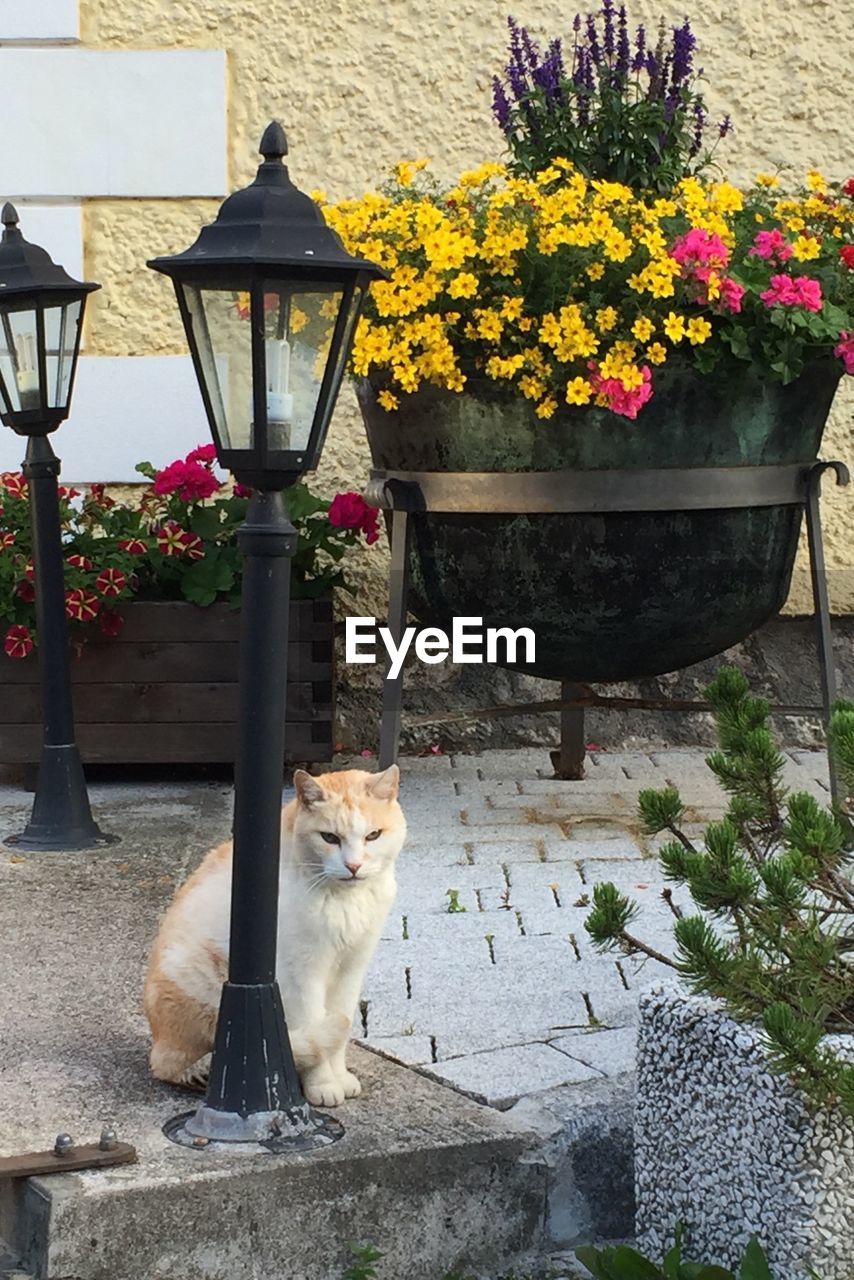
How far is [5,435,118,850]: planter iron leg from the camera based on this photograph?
4.52 m

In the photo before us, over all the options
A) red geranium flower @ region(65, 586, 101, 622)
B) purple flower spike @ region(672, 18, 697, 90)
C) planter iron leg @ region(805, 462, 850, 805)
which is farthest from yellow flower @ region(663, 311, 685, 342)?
red geranium flower @ region(65, 586, 101, 622)

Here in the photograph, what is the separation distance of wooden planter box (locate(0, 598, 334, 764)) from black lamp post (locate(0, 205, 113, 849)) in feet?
1.28

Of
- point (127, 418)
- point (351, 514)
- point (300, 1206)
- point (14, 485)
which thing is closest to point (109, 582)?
point (14, 485)

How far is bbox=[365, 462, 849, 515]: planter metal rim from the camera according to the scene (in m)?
4.25

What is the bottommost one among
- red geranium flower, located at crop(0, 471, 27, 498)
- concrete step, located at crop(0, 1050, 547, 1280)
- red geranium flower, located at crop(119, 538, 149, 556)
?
concrete step, located at crop(0, 1050, 547, 1280)

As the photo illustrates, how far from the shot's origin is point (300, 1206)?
2420mm

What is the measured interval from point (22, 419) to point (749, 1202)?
9.48 feet

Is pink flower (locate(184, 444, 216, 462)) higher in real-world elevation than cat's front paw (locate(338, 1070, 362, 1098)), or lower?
higher

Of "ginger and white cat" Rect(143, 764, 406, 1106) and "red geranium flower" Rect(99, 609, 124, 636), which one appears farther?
"red geranium flower" Rect(99, 609, 124, 636)

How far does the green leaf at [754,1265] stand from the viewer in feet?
7.29

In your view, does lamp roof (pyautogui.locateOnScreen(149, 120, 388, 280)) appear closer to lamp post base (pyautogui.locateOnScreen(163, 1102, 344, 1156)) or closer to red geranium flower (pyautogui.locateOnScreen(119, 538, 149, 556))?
lamp post base (pyautogui.locateOnScreen(163, 1102, 344, 1156))

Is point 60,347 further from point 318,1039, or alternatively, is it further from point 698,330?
point 318,1039

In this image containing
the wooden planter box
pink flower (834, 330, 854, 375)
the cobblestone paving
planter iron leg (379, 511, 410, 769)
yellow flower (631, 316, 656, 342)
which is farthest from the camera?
the wooden planter box

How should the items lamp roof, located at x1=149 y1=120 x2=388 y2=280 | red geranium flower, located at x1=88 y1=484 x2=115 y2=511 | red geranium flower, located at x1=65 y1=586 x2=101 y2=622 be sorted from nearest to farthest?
lamp roof, located at x1=149 y1=120 x2=388 y2=280, red geranium flower, located at x1=65 y1=586 x2=101 y2=622, red geranium flower, located at x1=88 y1=484 x2=115 y2=511
